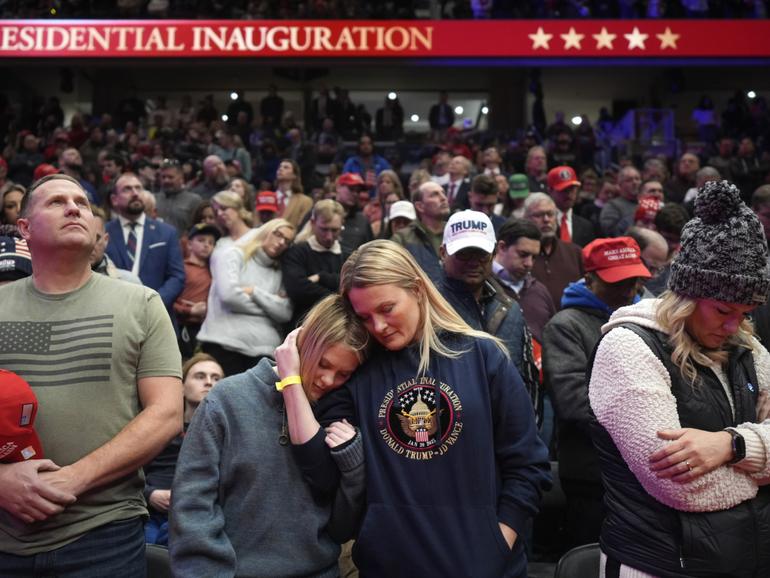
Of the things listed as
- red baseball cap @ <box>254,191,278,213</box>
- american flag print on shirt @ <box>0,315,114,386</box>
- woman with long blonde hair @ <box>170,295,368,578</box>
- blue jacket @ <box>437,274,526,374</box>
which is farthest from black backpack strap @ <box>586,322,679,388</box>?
red baseball cap @ <box>254,191,278,213</box>

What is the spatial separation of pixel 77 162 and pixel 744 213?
7840 millimetres

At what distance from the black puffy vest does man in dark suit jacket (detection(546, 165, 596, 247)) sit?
13.5 ft

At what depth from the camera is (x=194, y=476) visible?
2.03 metres

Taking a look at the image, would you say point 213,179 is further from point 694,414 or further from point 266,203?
point 694,414

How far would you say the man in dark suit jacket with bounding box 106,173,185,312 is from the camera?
202 inches

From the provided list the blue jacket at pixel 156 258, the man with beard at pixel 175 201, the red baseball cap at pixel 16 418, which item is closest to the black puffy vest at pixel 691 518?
the red baseball cap at pixel 16 418

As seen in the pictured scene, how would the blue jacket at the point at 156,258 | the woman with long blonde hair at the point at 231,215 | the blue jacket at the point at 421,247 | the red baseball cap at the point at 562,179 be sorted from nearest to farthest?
the blue jacket at the point at 421,247, the blue jacket at the point at 156,258, the woman with long blonde hair at the point at 231,215, the red baseball cap at the point at 562,179

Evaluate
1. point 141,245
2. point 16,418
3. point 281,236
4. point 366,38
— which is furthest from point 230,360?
point 366,38

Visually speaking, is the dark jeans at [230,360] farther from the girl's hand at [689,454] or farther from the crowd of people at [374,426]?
the girl's hand at [689,454]

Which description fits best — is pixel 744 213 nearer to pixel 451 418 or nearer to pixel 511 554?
pixel 451 418

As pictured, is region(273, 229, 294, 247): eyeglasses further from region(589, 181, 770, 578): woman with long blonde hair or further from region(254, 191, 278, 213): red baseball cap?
region(589, 181, 770, 578): woman with long blonde hair

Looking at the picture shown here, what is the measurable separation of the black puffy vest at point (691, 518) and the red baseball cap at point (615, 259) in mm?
1138

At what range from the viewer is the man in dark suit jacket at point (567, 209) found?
20.2 feet

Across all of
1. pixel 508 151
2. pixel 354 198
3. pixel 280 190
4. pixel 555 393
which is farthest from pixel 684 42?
pixel 555 393
